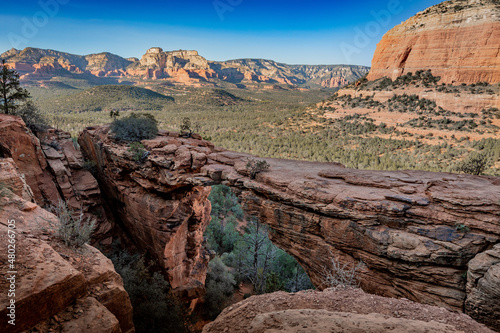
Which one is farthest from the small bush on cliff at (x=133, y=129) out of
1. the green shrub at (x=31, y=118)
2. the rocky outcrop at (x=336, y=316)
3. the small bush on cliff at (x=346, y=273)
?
the small bush on cliff at (x=346, y=273)

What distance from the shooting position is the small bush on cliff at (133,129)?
13695 mm

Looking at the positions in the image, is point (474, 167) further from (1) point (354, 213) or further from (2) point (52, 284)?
(2) point (52, 284)

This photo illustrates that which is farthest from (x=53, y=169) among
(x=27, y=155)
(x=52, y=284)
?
(x=52, y=284)

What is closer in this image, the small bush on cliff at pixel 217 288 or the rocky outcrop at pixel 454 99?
the small bush on cliff at pixel 217 288

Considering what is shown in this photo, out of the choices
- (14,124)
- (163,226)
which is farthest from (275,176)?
(14,124)

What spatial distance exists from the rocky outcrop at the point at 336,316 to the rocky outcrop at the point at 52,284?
234 centimetres

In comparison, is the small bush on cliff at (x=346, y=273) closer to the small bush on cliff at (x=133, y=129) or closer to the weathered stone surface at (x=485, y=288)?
the weathered stone surface at (x=485, y=288)

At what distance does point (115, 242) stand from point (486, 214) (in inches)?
649

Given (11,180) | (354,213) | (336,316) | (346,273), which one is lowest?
(346,273)

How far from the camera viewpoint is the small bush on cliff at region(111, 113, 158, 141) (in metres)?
13.7

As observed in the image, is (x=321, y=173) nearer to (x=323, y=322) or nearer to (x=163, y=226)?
(x=323, y=322)

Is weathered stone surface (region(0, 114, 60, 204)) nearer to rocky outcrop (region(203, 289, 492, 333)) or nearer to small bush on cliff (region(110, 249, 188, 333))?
small bush on cliff (region(110, 249, 188, 333))

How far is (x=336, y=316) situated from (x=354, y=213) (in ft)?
11.3

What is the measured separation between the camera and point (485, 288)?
510 centimetres
